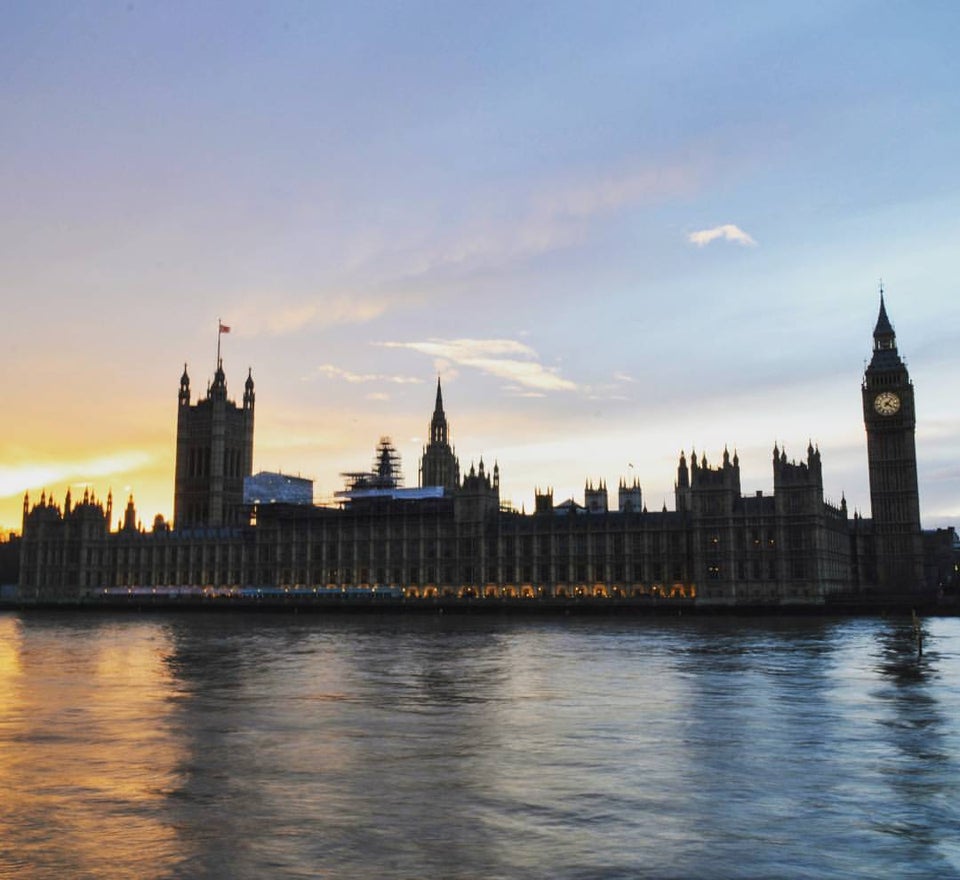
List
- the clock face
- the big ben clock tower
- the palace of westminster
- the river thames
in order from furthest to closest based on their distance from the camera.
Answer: the clock face → the big ben clock tower → the palace of westminster → the river thames

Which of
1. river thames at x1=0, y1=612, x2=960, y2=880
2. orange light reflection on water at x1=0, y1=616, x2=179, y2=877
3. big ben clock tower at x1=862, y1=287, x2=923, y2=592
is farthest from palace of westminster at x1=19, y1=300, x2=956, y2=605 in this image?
orange light reflection on water at x1=0, y1=616, x2=179, y2=877

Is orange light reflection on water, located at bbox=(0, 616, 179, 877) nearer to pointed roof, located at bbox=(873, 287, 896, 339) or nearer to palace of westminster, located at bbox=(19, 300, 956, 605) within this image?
palace of westminster, located at bbox=(19, 300, 956, 605)

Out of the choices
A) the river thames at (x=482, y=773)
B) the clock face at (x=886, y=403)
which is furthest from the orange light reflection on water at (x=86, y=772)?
the clock face at (x=886, y=403)

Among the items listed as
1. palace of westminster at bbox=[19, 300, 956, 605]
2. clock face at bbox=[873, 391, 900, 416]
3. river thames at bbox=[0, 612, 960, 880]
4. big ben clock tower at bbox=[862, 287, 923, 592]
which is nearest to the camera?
river thames at bbox=[0, 612, 960, 880]

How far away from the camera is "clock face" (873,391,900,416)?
167 meters

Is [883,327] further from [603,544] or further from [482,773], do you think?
[482,773]

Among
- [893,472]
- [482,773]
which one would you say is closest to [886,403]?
[893,472]

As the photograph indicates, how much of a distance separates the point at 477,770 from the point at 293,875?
9.01 metres

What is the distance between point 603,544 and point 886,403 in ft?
174

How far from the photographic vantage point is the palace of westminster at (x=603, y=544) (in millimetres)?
145000

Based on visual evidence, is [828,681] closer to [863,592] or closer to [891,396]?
[863,592]

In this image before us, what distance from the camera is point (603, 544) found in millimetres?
155250

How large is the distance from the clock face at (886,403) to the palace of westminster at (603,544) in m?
0.23

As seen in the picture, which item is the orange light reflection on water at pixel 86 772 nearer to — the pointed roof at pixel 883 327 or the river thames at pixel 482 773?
the river thames at pixel 482 773
